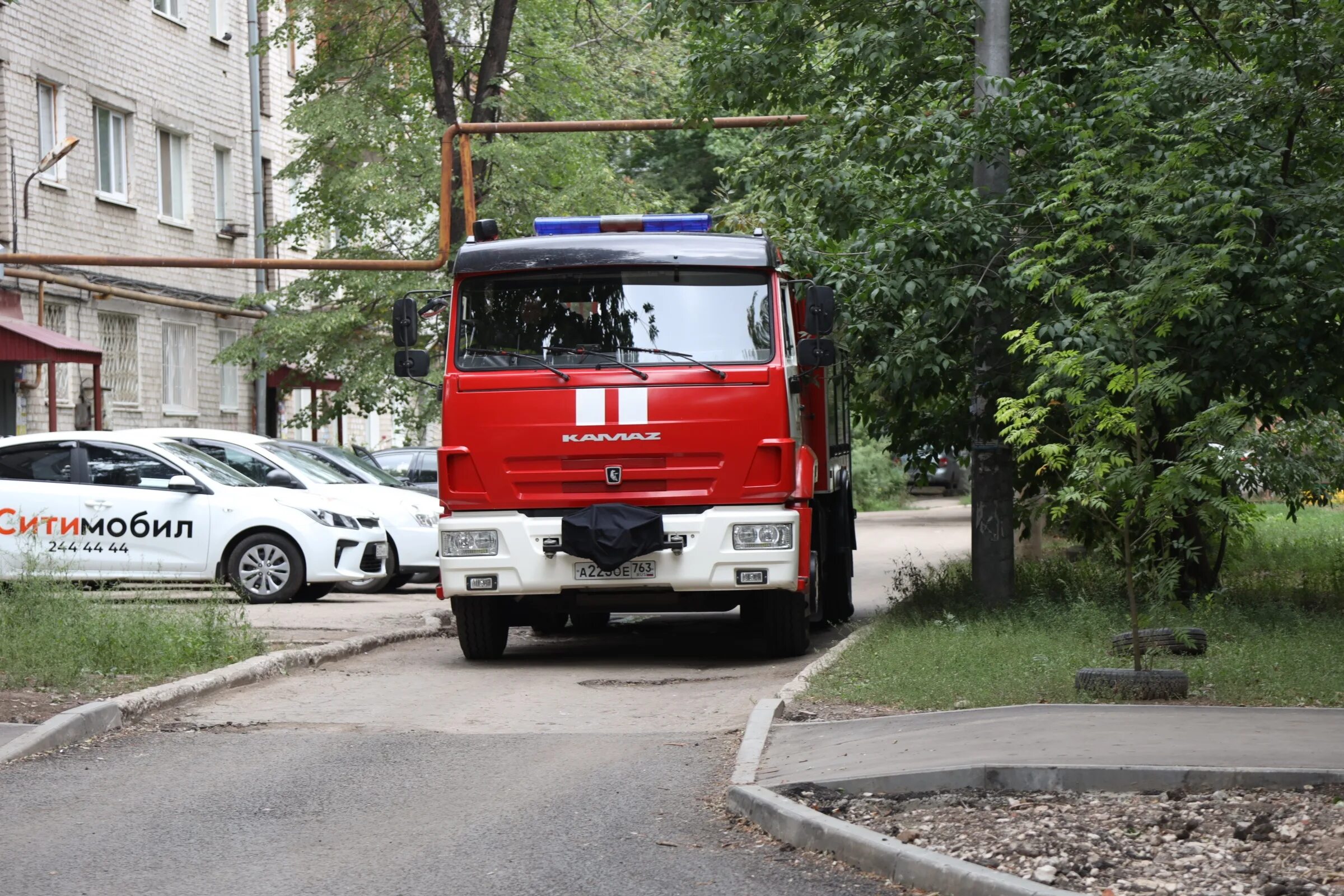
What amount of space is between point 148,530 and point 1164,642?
10.7m

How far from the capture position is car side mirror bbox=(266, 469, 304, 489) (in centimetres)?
1936

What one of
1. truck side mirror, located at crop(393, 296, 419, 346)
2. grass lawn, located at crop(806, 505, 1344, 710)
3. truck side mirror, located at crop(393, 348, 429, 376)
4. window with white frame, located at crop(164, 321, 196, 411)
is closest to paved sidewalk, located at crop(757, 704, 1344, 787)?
grass lawn, located at crop(806, 505, 1344, 710)

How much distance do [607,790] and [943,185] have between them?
7458 mm

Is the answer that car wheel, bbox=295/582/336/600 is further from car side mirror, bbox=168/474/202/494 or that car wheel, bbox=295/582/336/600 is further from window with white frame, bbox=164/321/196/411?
window with white frame, bbox=164/321/196/411

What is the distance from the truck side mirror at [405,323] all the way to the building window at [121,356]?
16753mm

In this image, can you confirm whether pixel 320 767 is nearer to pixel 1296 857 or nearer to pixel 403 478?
pixel 1296 857

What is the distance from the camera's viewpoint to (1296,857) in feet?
19.2

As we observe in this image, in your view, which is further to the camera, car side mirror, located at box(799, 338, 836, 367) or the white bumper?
car side mirror, located at box(799, 338, 836, 367)

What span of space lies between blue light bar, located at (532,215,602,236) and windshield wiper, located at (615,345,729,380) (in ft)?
4.67

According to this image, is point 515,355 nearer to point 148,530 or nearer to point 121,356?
point 148,530

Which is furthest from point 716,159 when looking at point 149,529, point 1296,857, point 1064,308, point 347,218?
point 1296,857

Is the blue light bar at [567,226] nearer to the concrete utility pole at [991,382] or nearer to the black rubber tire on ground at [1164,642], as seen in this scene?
the concrete utility pole at [991,382]

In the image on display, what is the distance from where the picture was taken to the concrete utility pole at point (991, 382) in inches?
545

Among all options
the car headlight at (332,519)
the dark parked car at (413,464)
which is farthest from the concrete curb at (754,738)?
the dark parked car at (413,464)
